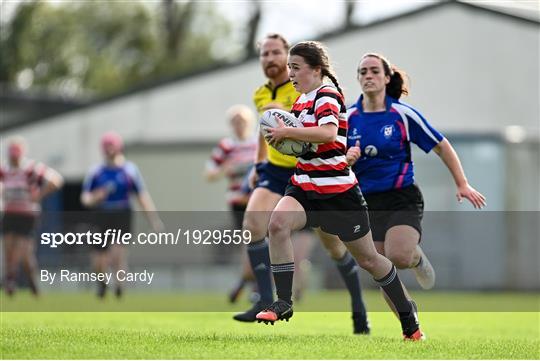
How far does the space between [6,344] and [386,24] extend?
18.2m

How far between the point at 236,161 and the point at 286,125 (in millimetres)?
7893

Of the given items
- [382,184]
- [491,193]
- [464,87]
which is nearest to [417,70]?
[464,87]

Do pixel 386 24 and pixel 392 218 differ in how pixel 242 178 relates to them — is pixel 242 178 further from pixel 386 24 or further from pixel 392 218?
pixel 386 24

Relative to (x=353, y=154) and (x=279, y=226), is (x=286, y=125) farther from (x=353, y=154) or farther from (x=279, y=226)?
(x=353, y=154)

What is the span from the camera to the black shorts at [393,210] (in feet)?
30.4

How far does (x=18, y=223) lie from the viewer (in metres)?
18.0

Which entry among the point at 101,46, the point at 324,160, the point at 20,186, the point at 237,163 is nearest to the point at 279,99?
A: the point at 324,160

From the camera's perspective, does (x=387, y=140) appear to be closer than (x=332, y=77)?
No

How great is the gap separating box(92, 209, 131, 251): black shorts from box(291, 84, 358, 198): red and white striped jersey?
8.46 meters

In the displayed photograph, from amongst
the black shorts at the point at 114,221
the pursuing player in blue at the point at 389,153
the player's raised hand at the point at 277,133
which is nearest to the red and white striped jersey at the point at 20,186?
the black shorts at the point at 114,221

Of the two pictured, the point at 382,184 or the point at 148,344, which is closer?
the point at 148,344

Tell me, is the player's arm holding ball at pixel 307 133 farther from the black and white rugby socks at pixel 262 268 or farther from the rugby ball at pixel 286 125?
the black and white rugby socks at pixel 262 268

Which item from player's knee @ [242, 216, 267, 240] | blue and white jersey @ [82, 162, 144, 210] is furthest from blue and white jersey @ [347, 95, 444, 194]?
blue and white jersey @ [82, 162, 144, 210]

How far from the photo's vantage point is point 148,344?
25.6 ft
